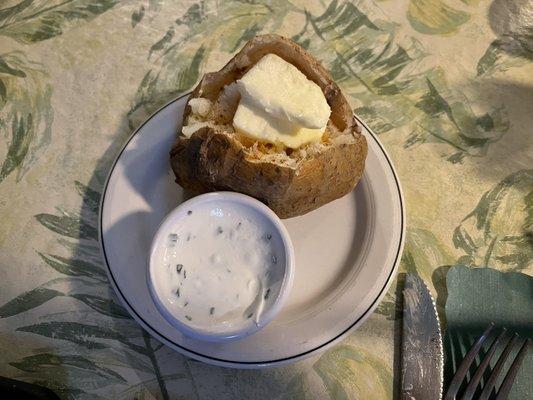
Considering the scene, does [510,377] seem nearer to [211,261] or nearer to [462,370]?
[462,370]

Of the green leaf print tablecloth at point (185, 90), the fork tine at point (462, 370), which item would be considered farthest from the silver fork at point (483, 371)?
the green leaf print tablecloth at point (185, 90)

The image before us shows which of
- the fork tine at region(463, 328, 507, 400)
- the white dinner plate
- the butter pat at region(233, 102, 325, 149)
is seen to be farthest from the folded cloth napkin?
the butter pat at region(233, 102, 325, 149)

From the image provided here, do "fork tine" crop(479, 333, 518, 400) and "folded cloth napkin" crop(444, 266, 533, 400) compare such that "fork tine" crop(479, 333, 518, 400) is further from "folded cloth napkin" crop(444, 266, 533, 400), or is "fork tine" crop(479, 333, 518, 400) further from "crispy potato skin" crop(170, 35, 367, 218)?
"crispy potato skin" crop(170, 35, 367, 218)

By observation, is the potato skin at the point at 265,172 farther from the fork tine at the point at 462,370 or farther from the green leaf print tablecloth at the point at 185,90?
the fork tine at the point at 462,370

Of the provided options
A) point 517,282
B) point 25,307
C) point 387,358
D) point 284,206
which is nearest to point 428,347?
point 387,358

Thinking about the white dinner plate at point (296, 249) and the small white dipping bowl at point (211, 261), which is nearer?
the small white dipping bowl at point (211, 261)

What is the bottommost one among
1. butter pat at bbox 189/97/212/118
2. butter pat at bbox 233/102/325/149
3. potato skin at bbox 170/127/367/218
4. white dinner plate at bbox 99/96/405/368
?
white dinner plate at bbox 99/96/405/368
